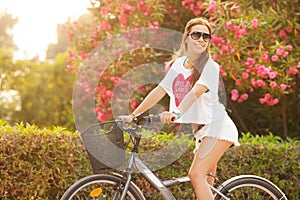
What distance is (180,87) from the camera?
4230 millimetres

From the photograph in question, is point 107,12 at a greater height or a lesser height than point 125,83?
greater

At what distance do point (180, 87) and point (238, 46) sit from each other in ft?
9.55

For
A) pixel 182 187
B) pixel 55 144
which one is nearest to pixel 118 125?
pixel 55 144

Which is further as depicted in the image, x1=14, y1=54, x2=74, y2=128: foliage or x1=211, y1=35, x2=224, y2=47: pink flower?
x1=14, y1=54, x2=74, y2=128: foliage

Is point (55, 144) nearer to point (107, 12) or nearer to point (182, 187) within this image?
point (182, 187)

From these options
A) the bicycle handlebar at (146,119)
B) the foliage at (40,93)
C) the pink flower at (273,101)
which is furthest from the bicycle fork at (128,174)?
the foliage at (40,93)

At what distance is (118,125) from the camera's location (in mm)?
3914

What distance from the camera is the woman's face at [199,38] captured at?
4.15 meters

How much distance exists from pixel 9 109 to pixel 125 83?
37.6ft

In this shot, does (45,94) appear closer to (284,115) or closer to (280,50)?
(284,115)

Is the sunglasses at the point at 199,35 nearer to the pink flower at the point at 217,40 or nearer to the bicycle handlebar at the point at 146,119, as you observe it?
the bicycle handlebar at the point at 146,119

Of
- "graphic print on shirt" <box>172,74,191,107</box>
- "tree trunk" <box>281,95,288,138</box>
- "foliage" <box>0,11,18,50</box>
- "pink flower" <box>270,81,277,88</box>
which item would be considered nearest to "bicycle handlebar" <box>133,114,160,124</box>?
"graphic print on shirt" <box>172,74,191,107</box>

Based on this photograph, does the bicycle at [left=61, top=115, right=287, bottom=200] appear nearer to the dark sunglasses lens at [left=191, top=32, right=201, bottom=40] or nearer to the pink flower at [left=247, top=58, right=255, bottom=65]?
the dark sunglasses lens at [left=191, top=32, right=201, bottom=40]

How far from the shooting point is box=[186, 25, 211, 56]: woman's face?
4152 mm
